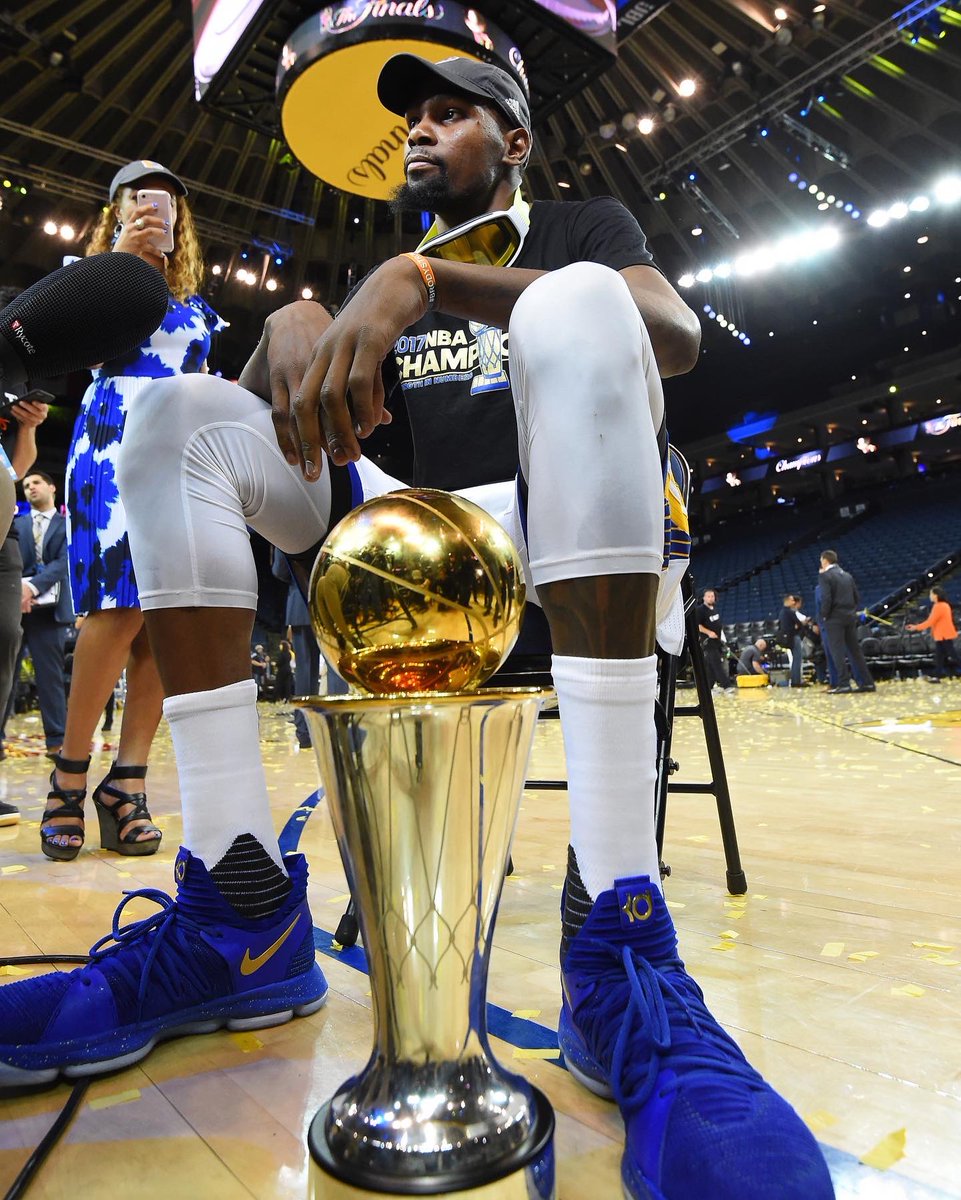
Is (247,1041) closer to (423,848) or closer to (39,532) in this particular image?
(423,848)

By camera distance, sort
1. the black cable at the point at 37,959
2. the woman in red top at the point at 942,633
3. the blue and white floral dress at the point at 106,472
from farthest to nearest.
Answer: the woman in red top at the point at 942,633, the blue and white floral dress at the point at 106,472, the black cable at the point at 37,959

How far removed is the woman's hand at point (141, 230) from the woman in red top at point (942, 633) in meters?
8.48

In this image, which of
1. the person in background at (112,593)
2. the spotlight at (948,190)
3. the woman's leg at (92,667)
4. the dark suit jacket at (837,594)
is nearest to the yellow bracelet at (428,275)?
the person in background at (112,593)

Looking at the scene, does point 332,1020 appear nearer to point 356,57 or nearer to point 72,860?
point 72,860

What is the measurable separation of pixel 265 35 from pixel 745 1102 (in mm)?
7128

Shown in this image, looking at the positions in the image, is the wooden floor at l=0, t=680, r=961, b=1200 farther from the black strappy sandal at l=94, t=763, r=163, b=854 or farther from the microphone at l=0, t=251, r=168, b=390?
the microphone at l=0, t=251, r=168, b=390

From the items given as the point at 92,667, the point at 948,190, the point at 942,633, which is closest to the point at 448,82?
the point at 92,667

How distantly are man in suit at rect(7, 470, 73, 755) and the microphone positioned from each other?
3054 millimetres

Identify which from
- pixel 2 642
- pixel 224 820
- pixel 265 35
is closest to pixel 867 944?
pixel 224 820

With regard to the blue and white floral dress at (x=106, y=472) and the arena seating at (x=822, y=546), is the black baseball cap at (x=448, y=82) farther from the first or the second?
the arena seating at (x=822, y=546)

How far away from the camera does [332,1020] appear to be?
70 cm

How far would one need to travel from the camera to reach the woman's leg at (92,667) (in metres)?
1.59

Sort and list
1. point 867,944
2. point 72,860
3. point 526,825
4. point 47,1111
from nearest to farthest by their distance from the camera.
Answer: point 47,1111, point 867,944, point 72,860, point 526,825

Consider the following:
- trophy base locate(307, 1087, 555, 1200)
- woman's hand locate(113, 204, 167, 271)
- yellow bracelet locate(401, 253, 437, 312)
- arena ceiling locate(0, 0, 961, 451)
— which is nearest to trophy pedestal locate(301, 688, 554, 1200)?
trophy base locate(307, 1087, 555, 1200)
